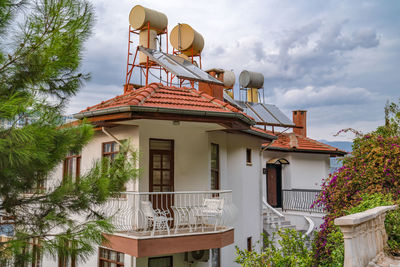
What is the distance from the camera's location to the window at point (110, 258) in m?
11.3

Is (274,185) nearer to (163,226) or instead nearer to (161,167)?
(161,167)

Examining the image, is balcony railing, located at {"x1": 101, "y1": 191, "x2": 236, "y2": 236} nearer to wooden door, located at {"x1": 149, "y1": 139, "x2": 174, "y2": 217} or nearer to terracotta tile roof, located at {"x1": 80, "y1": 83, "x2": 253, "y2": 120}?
wooden door, located at {"x1": 149, "y1": 139, "x2": 174, "y2": 217}

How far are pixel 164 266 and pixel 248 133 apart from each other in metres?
5.60

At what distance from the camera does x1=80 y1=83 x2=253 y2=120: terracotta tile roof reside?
10.4 meters

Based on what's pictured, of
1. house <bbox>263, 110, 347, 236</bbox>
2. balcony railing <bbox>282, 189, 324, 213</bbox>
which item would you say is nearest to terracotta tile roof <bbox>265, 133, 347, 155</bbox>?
house <bbox>263, 110, 347, 236</bbox>

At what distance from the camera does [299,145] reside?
2292cm

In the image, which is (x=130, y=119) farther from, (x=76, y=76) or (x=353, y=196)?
(x=353, y=196)

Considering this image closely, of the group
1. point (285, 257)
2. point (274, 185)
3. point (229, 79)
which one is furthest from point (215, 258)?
A: point (229, 79)

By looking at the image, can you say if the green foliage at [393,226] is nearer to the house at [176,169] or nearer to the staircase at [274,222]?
the house at [176,169]

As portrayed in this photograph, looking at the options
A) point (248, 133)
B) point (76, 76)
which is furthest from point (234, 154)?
point (76, 76)

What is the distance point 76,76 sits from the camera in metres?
6.46

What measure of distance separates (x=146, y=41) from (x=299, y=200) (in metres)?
12.6

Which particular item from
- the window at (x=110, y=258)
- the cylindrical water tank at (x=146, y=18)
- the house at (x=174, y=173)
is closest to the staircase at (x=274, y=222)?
the house at (x=174, y=173)

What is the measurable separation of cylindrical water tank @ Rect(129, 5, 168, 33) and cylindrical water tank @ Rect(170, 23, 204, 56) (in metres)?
1.01
